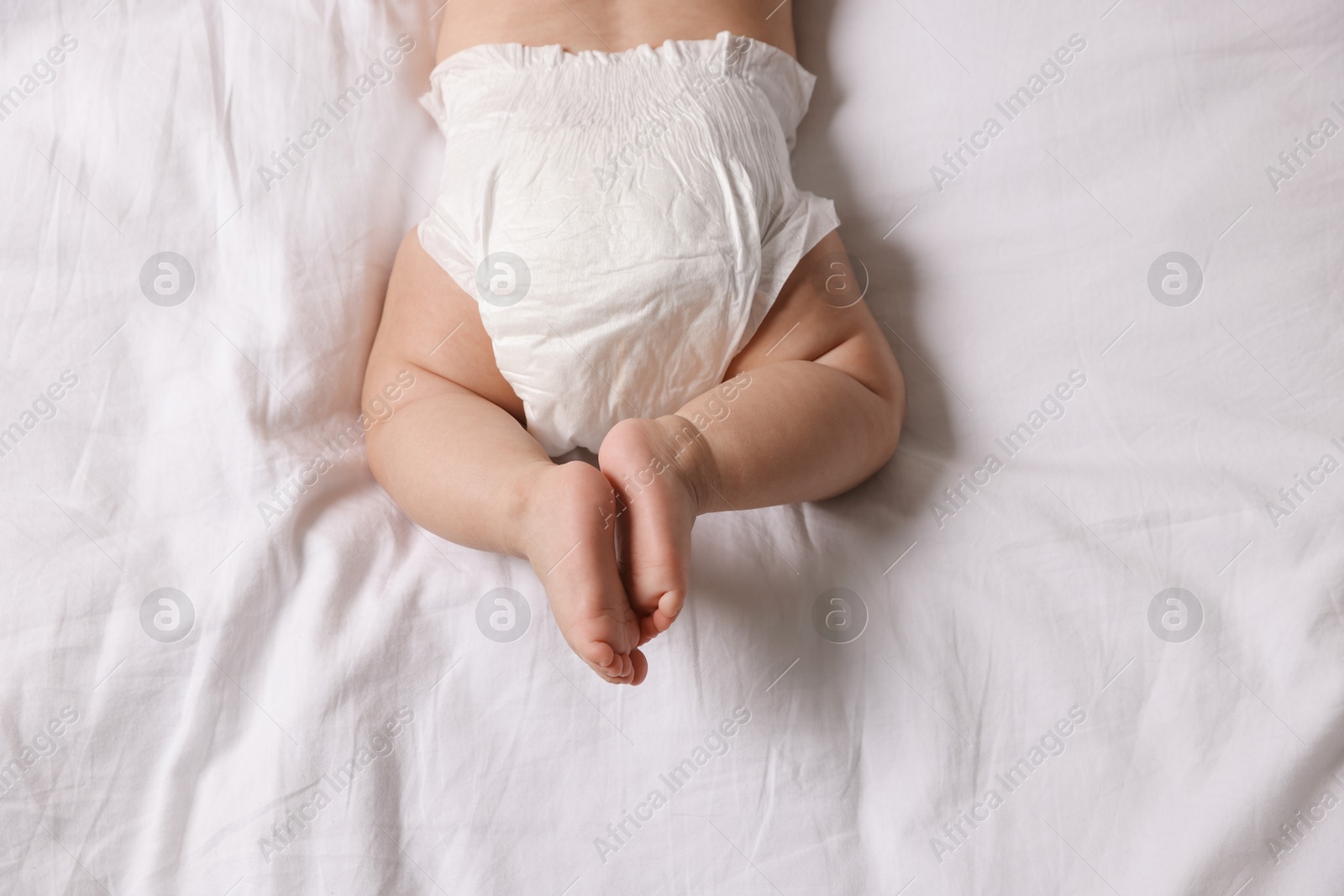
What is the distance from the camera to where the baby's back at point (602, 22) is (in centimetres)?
110

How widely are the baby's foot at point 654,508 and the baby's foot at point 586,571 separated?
0.01 metres

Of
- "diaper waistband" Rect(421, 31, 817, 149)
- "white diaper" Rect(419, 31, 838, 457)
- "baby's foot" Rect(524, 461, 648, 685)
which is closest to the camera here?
"baby's foot" Rect(524, 461, 648, 685)

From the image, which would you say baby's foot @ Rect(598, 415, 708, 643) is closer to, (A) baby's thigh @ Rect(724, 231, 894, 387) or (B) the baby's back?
(A) baby's thigh @ Rect(724, 231, 894, 387)

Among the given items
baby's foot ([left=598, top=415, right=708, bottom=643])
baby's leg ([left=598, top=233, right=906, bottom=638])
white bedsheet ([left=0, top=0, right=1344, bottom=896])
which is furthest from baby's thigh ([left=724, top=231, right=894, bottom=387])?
baby's foot ([left=598, top=415, right=708, bottom=643])

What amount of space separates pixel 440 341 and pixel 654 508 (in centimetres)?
39

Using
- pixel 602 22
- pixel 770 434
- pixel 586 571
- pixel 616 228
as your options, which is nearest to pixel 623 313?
pixel 616 228

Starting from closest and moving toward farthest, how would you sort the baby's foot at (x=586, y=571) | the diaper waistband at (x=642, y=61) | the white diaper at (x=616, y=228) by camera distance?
1. the baby's foot at (x=586, y=571)
2. the white diaper at (x=616, y=228)
3. the diaper waistband at (x=642, y=61)

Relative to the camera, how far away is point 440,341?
1.00 m

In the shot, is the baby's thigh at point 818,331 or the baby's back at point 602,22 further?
the baby's back at point 602,22

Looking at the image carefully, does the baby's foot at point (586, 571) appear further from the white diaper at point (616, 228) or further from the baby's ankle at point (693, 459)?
the white diaper at point (616, 228)

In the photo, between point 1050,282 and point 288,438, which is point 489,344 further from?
point 1050,282

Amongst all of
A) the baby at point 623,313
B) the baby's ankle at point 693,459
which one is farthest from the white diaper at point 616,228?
the baby's ankle at point 693,459

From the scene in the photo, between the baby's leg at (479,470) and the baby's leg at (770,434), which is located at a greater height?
the baby's leg at (770,434)

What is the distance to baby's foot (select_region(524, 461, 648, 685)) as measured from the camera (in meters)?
0.70
